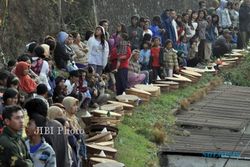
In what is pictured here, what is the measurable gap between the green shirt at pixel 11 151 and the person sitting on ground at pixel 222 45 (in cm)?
1787

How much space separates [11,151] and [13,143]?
91 mm

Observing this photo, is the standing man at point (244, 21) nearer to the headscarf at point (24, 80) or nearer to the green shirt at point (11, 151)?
the headscarf at point (24, 80)

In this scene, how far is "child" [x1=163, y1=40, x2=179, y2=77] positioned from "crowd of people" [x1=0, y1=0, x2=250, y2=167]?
25 mm

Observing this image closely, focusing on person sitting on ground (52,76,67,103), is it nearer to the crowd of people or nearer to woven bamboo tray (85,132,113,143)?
the crowd of people

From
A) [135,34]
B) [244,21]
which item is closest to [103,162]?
[135,34]

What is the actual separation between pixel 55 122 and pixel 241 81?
47.1 feet

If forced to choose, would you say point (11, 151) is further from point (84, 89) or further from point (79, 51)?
point (79, 51)

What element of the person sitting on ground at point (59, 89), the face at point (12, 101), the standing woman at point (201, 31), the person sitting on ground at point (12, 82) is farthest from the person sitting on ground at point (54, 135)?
the standing woman at point (201, 31)

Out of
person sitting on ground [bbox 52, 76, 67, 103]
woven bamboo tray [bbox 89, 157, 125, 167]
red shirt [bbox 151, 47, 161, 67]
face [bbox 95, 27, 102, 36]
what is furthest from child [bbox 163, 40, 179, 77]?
woven bamboo tray [bbox 89, 157, 125, 167]

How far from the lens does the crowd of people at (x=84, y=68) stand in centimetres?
887

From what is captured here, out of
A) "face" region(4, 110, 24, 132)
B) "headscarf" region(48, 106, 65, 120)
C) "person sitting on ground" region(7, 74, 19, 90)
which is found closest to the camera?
"face" region(4, 110, 24, 132)

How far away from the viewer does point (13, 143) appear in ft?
26.6

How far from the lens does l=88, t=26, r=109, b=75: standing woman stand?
1691 centimetres

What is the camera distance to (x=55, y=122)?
31.0ft
